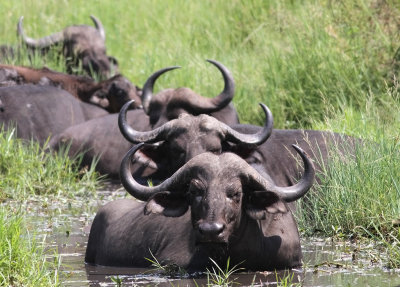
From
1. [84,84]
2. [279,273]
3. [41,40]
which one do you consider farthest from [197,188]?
Answer: [41,40]

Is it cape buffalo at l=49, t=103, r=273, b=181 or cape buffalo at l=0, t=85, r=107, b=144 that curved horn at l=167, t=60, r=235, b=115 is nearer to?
cape buffalo at l=49, t=103, r=273, b=181

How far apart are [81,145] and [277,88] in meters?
2.50

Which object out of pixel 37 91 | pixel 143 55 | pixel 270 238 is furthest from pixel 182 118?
pixel 143 55

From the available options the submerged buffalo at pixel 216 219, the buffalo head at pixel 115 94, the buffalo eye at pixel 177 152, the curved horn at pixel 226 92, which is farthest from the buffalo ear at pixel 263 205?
the buffalo head at pixel 115 94

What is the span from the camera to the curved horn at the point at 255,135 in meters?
8.85

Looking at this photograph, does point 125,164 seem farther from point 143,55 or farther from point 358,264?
point 143,55

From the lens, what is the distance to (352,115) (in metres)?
10.4

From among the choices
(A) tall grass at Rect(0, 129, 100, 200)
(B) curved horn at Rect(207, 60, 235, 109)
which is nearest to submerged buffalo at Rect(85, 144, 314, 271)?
(A) tall grass at Rect(0, 129, 100, 200)

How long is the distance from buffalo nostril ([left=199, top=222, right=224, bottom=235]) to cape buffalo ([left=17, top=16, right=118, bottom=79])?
33.4ft

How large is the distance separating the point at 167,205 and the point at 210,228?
0.63 meters

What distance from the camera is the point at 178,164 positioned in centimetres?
910

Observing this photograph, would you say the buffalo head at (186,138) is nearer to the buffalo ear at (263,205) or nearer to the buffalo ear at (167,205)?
the buffalo ear at (167,205)

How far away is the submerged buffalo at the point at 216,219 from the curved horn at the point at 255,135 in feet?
5.14

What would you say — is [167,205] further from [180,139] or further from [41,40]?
[41,40]
